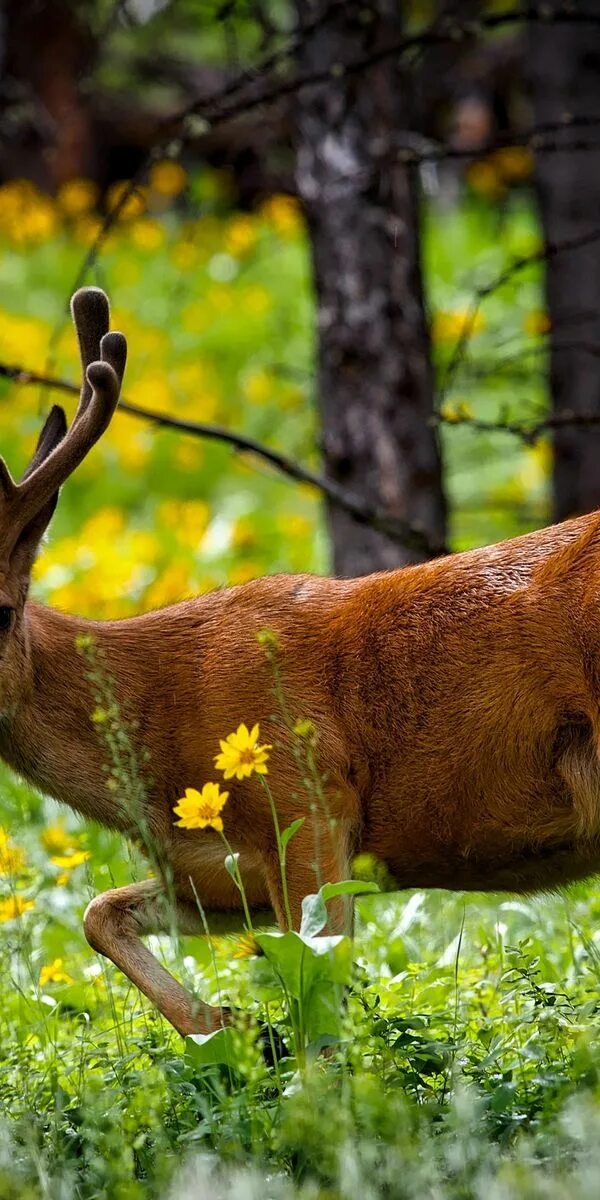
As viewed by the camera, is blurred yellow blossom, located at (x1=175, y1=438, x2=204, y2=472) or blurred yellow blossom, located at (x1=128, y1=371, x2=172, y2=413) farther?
blurred yellow blossom, located at (x1=175, y1=438, x2=204, y2=472)

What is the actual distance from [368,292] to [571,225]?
293cm

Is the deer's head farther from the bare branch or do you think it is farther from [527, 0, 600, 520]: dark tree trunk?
[527, 0, 600, 520]: dark tree trunk

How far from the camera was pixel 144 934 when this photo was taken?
518 centimetres

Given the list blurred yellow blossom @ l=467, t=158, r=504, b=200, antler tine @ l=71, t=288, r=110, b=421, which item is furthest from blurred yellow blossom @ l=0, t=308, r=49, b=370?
antler tine @ l=71, t=288, r=110, b=421

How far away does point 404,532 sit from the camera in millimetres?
6805

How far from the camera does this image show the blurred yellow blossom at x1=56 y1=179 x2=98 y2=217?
1791 cm

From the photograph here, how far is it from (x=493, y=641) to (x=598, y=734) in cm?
42

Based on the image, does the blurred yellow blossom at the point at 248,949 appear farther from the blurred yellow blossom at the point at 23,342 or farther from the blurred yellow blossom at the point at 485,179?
the blurred yellow blossom at the point at 485,179

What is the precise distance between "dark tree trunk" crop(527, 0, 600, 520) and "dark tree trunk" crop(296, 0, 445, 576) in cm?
210

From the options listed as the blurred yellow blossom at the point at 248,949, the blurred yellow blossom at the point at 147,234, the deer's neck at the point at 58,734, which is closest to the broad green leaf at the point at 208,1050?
the blurred yellow blossom at the point at 248,949

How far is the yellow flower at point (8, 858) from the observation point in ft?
16.0

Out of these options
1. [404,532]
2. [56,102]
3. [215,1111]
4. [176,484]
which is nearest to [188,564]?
[176,484]

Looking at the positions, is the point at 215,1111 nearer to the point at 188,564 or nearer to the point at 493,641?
the point at 493,641

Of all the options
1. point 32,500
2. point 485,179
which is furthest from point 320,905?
point 485,179
